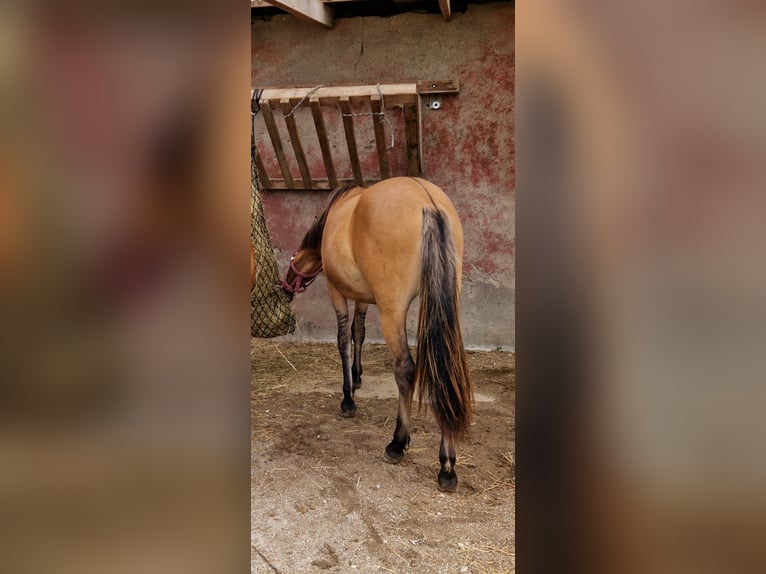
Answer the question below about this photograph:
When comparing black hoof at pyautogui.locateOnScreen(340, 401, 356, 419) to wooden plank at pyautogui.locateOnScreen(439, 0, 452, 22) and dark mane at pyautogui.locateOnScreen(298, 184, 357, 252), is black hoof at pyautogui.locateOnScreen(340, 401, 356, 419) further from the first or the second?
wooden plank at pyautogui.locateOnScreen(439, 0, 452, 22)

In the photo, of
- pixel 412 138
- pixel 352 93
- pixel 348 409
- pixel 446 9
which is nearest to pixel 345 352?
pixel 348 409

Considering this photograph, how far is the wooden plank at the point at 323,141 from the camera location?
4.61m

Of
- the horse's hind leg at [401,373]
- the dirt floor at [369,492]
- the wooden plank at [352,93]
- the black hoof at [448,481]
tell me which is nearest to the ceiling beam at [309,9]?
the wooden plank at [352,93]

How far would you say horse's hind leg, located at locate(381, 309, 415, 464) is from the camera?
8.20ft

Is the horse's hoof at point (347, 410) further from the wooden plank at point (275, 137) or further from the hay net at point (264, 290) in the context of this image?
the wooden plank at point (275, 137)

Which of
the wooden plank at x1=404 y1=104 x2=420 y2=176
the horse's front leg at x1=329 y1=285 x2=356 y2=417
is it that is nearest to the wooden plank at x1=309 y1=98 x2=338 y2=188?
the wooden plank at x1=404 y1=104 x2=420 y2=176

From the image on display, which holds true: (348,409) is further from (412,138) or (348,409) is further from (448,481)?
(412,138)

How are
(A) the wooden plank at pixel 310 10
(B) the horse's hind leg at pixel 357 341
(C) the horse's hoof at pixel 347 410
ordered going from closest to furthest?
(C) the horse's hoof at pixel 347 410, (B) the horse's hind leg at pixel 357 341, (A) the wooden plank at pixel 310 10

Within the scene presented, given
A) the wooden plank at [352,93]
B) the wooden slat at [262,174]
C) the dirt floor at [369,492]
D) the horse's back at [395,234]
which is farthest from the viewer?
the wooden slat at [262,174]

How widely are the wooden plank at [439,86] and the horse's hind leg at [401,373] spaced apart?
3.35 m

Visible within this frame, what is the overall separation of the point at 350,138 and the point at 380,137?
30 centimetres

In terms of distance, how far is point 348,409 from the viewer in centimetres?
335
